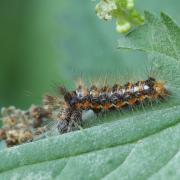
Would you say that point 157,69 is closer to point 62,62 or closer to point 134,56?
point 134,56

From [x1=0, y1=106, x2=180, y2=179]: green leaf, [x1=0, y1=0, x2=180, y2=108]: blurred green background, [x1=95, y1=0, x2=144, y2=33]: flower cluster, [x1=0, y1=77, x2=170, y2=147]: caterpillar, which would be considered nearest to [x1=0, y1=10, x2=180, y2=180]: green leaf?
[x1=0, y1=106, x2=180, y2=179]: green leaf

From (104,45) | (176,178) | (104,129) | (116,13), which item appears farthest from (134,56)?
(176,178)

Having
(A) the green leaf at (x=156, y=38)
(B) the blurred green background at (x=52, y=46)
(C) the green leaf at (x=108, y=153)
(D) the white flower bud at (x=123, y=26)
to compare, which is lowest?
(C) the green leaf at (x=108, y=153)

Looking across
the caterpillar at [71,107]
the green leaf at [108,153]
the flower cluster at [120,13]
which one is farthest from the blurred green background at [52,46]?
the green leaf at [108,153]

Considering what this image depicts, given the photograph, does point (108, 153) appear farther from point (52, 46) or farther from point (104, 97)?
point (52, 46)

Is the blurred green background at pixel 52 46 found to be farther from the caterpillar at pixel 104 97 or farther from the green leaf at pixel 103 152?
the green leaf at pixel 103 152
